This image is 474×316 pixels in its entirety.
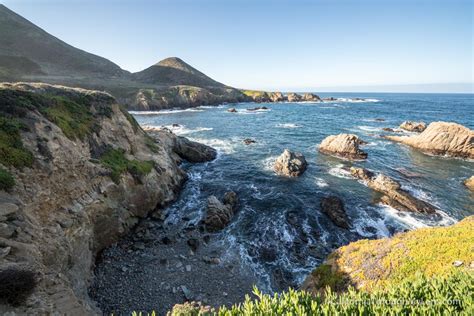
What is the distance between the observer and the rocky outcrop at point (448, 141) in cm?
4191

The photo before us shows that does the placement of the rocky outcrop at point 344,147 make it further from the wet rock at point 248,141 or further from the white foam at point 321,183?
the wet rock at point 248,141

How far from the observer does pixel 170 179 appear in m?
28.4

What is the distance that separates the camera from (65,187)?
16.3m

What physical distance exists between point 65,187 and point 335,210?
2295cm

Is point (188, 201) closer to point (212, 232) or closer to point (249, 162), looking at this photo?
point (212, 232)

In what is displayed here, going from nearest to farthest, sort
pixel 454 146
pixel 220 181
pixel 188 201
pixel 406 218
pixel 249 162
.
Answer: pixel 406 218, pixel 188 201, pixel 220 181, pixel 249 162, pixel 454 146

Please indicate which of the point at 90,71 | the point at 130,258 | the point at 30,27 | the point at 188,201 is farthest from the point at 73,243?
the point at 30,27

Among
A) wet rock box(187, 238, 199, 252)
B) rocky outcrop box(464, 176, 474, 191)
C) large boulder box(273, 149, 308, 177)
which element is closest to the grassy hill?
large boulder box(273, 149, 308, 177)

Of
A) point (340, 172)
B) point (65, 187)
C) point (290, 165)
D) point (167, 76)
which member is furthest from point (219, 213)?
point (167, 76)

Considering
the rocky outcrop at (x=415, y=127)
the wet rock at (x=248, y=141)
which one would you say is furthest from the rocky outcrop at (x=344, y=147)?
the rocky outcrop at (x=415, y=127)

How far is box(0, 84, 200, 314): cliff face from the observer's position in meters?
10.8

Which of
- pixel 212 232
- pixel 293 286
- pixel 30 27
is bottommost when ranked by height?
pixel 293 286

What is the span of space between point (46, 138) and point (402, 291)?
21.4 m

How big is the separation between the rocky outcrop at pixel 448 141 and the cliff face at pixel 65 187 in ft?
149
